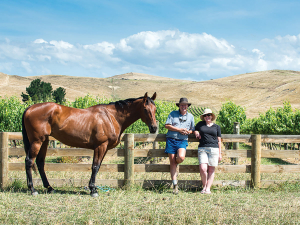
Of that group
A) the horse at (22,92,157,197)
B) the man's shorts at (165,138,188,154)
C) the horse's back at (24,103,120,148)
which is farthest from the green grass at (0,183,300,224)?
the horse's back at (24,103,120,148)

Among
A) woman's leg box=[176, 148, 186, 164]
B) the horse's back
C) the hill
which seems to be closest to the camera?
the horse's back

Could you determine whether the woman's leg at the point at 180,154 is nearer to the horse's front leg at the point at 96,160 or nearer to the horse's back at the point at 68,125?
the horse's back at the point at 68,125

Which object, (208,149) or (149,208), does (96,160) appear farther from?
(208,149)

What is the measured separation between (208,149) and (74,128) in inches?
113

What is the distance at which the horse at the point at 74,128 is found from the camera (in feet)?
17.5

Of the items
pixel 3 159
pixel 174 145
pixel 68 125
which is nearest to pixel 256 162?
pixel 174 145

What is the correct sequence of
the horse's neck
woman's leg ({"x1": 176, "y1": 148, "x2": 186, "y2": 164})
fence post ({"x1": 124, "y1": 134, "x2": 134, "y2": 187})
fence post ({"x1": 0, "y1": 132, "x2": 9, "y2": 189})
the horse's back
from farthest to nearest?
fence post ({"x1": 0, "y1": 132, "x2": 9, "y2": 189}) → fence post ({"x1": 124, "y1": 134, "x2": 134, "y2": 187}) → the horse's neck → woman's leg ({"x1": 176, "y1": 148, "x2": 186, "y2": 164}) → the horse's back

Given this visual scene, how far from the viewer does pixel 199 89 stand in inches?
3698

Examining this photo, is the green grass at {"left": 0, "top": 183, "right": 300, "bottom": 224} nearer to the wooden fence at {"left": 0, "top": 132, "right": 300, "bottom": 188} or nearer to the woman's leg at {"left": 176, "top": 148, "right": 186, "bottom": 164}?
the wooden fence at {"left": 0, "top": 132, "right": 300, "bottom": 188}

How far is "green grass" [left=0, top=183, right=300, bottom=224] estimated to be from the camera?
3.89 metres

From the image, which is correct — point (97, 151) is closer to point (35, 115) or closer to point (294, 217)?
point (35, 115)

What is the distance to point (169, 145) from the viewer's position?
565cm

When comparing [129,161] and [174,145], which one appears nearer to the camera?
[174,145]

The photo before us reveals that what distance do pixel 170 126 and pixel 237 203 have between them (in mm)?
1944
